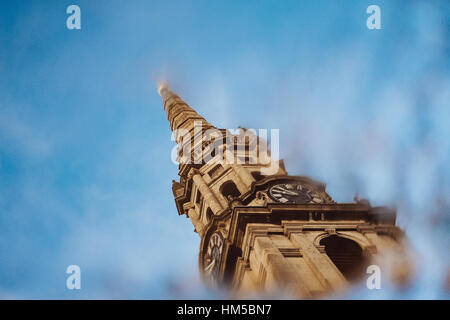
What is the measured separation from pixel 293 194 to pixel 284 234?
463 cm

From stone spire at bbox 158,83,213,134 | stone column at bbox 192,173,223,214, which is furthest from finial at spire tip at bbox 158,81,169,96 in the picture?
stone column at bbox 192,173,223,214

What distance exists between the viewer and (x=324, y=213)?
32.7 metres

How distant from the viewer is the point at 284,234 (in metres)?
31.0

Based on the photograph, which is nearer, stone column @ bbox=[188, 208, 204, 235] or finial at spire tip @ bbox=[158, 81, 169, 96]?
stone column @ bbox=[188, 208, 204, 235]

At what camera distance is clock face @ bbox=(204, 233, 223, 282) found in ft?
109

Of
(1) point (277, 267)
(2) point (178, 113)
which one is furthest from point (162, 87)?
(1) point (277, 267)

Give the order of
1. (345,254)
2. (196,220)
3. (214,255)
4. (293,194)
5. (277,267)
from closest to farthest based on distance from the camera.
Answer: (277,267) < (345,254) < (214,255) < (293,194) < (196,220)

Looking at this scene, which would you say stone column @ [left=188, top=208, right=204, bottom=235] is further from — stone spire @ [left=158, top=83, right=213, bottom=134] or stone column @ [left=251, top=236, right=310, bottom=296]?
stone column @ [left=251, top=236, right=310, bottom=296]

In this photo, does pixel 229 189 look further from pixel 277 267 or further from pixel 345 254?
pixel 277 267

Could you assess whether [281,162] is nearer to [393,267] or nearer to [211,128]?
[211,128]

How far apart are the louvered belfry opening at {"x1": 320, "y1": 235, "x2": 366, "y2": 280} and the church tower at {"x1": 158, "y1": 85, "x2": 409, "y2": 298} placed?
5 centimetres

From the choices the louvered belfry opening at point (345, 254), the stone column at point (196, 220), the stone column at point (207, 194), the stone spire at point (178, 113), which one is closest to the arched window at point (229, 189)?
the stone column at point (207, 194)

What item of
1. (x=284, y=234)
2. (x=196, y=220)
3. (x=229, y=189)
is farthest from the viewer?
(x=196, y=220)

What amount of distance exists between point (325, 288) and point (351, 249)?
622cm
